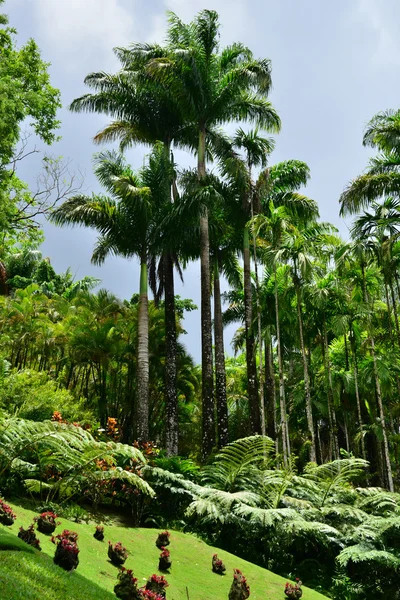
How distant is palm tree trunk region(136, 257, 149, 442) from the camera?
1703 centimetres

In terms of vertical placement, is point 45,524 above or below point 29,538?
above

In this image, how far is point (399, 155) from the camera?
60.8 ft

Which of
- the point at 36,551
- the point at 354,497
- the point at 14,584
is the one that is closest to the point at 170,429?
the point at 354,497

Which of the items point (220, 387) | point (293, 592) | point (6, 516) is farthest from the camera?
point (220, 387)

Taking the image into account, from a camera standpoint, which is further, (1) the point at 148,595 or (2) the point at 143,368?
(2) the point at 143,368

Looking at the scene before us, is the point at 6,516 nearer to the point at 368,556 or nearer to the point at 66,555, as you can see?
the point at 66,555

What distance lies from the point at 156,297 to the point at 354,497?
11.3 m

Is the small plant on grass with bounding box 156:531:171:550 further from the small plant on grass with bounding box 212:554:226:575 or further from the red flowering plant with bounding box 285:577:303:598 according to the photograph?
the red flowering plant with bounding box 285:577:303:598

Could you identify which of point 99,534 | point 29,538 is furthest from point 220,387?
point 29,538

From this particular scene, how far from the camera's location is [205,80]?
67.1ft

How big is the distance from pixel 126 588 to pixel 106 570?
3.39 ft

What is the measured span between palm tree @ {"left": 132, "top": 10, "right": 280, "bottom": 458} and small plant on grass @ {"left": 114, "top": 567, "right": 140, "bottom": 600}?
12657 mm

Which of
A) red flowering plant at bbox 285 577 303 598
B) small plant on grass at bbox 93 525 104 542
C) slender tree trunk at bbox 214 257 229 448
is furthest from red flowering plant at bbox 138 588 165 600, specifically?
slender tree trunk at bbox 214 257 229 448

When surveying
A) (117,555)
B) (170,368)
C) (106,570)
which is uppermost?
(170,368)
